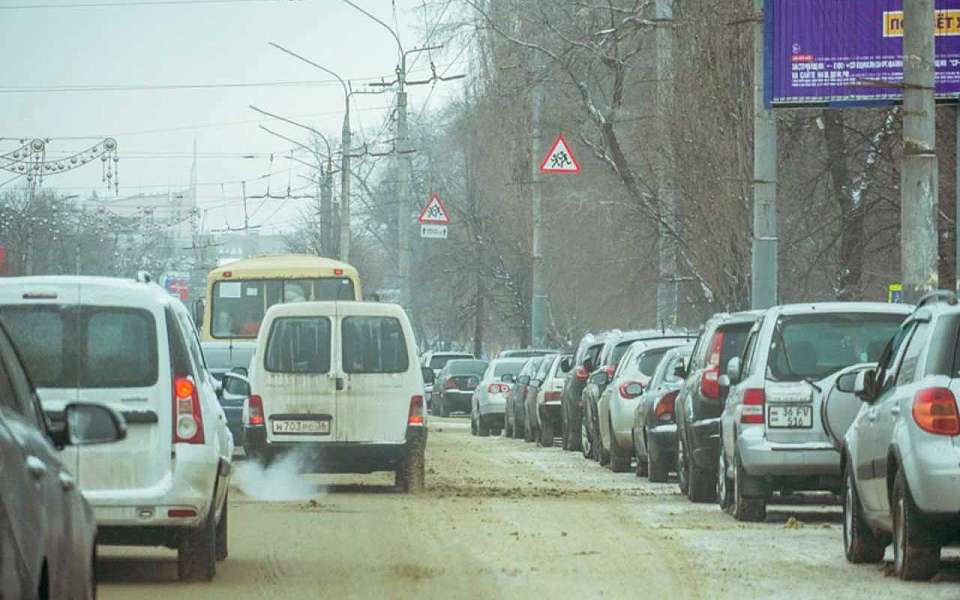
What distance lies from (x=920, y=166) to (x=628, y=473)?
7034 millimetres

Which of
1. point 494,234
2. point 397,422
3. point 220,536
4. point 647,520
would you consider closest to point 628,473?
point 397,422

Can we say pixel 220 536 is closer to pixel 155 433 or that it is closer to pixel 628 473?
pixel 155 433

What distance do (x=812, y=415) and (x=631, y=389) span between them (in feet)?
29.3

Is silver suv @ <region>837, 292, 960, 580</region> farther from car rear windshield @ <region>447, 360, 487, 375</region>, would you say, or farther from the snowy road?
car rear windshield @ <region>447, 360, 487, 375</region>

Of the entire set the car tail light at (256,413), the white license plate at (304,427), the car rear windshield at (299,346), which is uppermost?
the car rear windshield at (299,346)

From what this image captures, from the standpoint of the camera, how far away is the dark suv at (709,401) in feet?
65.1

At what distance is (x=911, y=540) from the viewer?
12.0 m

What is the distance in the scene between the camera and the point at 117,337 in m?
12.6

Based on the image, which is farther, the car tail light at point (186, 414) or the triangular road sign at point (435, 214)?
the triangular road sign at point (435, 214)

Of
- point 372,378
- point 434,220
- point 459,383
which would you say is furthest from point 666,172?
point 459,383

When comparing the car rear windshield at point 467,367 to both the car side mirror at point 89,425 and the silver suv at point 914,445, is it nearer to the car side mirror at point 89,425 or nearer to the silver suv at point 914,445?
the silver suv at point 914,445

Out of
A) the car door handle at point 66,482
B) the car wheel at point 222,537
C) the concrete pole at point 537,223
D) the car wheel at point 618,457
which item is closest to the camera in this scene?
the car door handle at point 66,482

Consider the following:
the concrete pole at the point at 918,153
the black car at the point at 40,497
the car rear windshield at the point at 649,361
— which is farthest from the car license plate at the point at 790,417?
the black car at the point at 40,497

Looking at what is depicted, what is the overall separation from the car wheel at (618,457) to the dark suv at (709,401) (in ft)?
19.3
